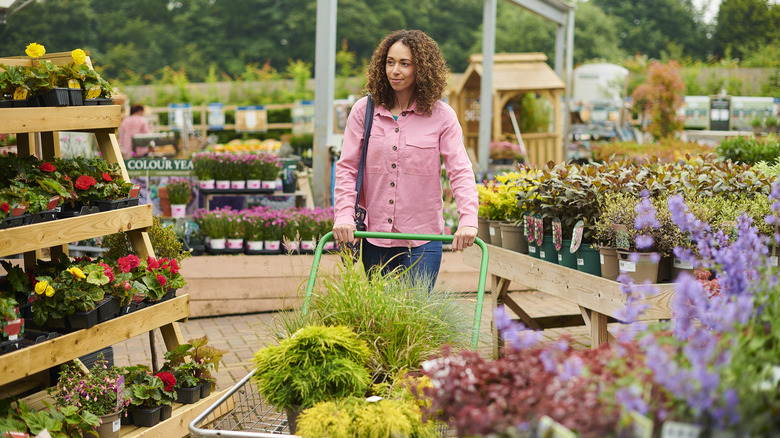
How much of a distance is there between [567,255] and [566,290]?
0.17 metres

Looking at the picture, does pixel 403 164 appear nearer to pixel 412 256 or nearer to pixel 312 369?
pixel 412 256

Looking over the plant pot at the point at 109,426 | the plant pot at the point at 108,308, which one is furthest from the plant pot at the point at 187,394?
the plant pot at the point at 108,308

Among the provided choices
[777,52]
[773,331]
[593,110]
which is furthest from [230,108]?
[773,331]

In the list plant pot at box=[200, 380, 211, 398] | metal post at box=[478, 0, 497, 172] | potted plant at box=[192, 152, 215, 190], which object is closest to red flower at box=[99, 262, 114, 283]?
plant pot at box=[200, 380, 211, 398]

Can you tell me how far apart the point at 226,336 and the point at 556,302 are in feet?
9.13

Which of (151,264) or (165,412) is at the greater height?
(151,264)

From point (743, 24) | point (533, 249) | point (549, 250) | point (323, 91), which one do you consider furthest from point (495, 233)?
point (743, 24)

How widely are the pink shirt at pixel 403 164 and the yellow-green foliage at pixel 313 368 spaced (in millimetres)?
929

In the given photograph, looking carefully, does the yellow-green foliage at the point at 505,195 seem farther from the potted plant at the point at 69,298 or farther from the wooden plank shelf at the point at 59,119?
the potted plant at the point at 69,298

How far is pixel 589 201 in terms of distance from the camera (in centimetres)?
343

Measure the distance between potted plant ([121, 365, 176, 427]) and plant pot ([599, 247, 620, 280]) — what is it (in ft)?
6.33

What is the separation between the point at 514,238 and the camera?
4.10 metres

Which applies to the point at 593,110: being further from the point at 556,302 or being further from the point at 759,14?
the point at 759,14

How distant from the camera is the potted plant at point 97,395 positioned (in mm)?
2764
